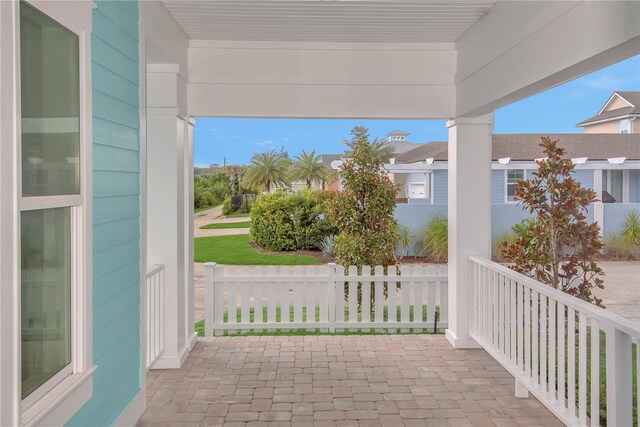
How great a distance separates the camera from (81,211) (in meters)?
2.23

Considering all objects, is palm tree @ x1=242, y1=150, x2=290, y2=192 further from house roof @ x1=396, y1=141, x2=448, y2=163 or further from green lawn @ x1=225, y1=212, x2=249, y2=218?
house roof @ x1=396, y1=141, x2=448, y2=163

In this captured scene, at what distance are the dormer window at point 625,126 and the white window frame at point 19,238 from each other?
17.5 m

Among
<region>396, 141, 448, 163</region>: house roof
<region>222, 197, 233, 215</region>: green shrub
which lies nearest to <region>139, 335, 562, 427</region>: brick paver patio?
<region>222, 197, 233, 215</region>: green shrub

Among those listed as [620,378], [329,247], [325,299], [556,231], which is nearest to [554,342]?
[620,378]

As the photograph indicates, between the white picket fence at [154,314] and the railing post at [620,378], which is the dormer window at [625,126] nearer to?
the railing post at [620,378]

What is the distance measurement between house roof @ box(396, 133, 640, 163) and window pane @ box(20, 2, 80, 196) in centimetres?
1250

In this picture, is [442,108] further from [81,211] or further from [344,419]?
[81,211]

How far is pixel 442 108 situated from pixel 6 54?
4.01m

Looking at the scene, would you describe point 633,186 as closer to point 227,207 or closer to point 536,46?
point 227,207

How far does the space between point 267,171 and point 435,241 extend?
6539mm

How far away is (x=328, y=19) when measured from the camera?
13.3 feet

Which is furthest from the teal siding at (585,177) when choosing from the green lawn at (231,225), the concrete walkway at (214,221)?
the concrete walkway at (214,221)

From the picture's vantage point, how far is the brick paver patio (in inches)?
132

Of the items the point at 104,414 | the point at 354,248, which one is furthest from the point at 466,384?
the point at 104,414
